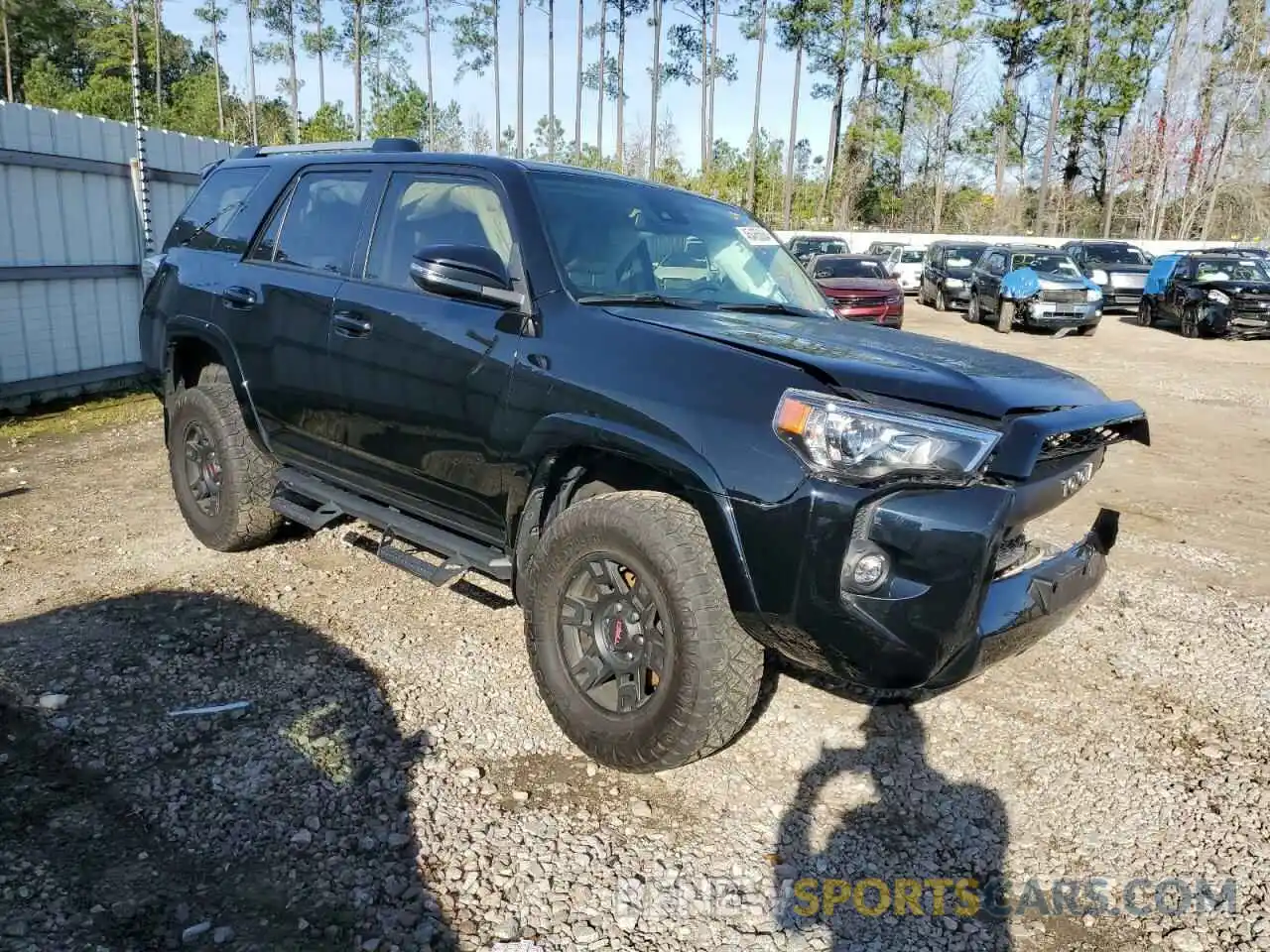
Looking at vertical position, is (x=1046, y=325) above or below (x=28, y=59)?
below

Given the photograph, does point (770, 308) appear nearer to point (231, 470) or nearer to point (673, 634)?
point (673, 634)

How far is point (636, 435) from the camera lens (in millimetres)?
2857

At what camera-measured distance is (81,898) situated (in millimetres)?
2436

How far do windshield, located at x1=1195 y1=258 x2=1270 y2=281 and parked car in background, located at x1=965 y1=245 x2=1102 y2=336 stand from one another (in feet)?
7.51

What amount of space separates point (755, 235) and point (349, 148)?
2.01 metres

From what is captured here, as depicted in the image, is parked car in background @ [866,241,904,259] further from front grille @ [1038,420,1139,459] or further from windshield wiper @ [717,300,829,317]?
front grille @ [1038,420,1139,459]

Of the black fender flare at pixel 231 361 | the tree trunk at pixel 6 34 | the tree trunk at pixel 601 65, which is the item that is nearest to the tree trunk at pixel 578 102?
the tree trunk at pixel 601 65

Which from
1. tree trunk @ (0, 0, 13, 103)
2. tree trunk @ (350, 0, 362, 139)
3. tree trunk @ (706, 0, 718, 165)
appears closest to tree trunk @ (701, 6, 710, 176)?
tree trunk @ (706, 0, 718, 165)

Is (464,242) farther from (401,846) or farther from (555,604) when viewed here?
(401,846)

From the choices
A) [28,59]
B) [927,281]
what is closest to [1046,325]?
[927,281]

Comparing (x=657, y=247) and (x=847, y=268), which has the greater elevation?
(x=657, y=247)

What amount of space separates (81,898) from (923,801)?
2.45m

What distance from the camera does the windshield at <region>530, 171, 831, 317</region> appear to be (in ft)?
11.4

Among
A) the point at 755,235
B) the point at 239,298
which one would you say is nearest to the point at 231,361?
the point at 239,298
